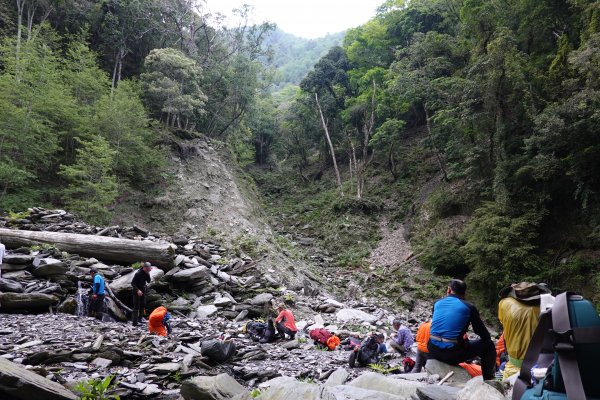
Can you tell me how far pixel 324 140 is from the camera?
38844 millimetres

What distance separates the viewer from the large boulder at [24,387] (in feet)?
12.3

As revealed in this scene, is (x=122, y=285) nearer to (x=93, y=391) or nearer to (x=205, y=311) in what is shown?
(x=205, y=311)

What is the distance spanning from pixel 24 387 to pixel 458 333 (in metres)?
5.02

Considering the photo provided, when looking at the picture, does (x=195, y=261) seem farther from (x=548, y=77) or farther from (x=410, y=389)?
(x=548, y=77)

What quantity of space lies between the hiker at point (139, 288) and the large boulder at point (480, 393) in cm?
805

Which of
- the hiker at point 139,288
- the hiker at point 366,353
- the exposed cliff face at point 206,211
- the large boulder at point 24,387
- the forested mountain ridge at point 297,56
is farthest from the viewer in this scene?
the forested mountain ridge at point 297,56

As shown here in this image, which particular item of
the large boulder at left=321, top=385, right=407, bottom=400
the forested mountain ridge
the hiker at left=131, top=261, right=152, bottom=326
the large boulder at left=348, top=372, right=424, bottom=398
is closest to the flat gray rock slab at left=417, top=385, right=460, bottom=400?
the large boulder at left=321, top=385, right=407, bottom=400

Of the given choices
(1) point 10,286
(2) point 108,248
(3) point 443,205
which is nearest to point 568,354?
(1) point 10,286

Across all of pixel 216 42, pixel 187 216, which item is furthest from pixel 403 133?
pixel 187 216

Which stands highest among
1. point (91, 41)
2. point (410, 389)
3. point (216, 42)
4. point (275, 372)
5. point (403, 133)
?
point (216, 42)

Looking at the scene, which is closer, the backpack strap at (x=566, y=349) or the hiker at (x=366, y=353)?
the backpack strap at (x=566, y=349)

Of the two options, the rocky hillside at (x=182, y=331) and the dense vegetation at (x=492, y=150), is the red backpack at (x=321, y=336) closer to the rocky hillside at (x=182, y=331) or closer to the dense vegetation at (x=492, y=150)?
the rocky hillside at (x=182, y=331)

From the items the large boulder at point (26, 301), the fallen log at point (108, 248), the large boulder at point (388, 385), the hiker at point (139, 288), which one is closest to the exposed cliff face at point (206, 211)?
the fallen log at point (108, 248)

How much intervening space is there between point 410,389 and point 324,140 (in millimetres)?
35525
